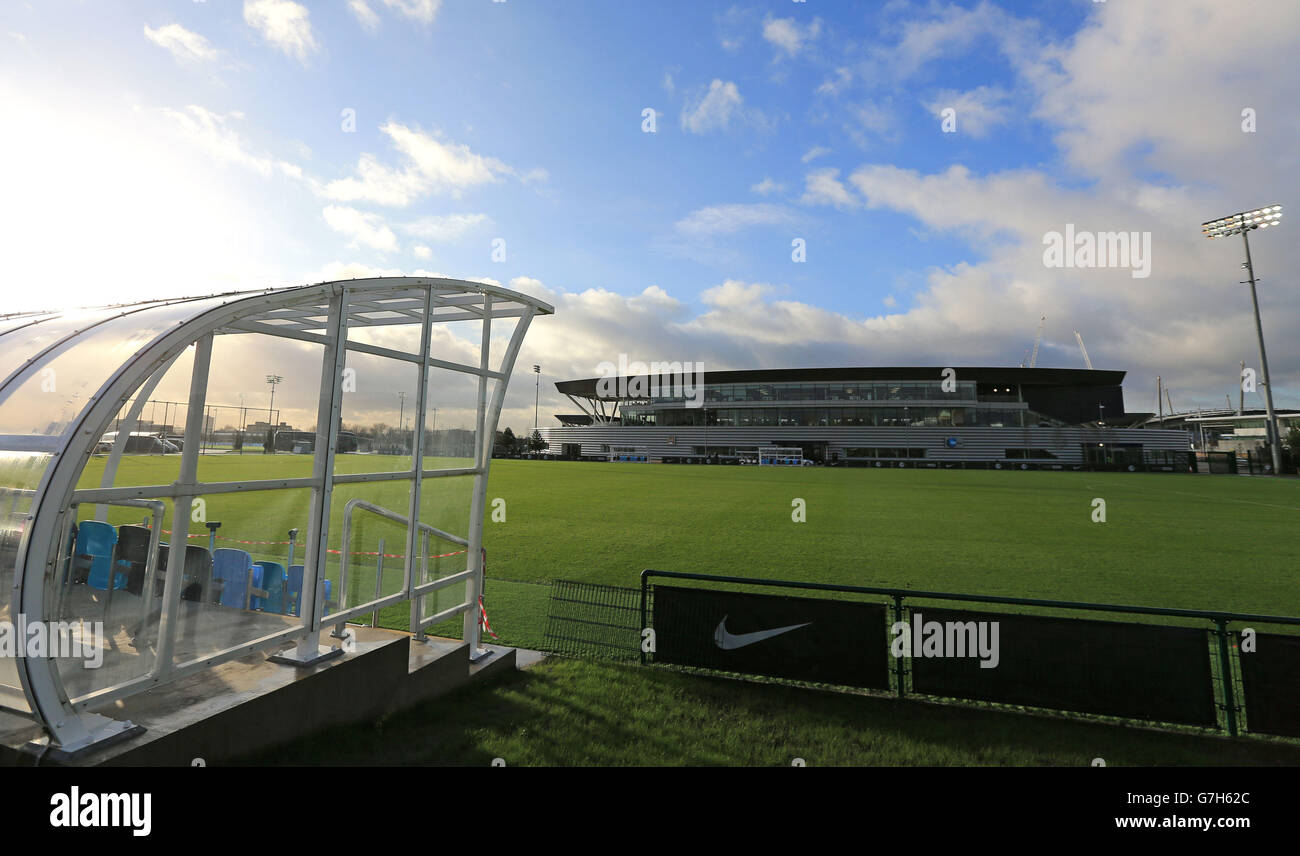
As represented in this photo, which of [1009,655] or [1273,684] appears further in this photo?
[1009,655]

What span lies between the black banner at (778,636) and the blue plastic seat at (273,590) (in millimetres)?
4313

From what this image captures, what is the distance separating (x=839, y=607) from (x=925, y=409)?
3499 inches

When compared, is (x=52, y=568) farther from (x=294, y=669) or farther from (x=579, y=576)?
(x=579, y=576)

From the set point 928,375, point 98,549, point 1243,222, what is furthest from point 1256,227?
point 98,549

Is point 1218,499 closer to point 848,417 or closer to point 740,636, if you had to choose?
point 740,636

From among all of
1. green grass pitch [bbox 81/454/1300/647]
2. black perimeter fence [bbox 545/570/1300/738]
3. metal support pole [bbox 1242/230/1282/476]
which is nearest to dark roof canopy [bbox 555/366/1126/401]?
metal support pole [bbox 1242/230/1282/476]

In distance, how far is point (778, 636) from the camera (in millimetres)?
6672

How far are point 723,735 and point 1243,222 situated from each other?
7778cm

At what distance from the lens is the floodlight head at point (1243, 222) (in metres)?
52.2

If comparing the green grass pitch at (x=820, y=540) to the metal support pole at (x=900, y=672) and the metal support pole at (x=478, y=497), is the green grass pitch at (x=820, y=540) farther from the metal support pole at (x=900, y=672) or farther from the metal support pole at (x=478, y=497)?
the metal support pole at (x=900, y=672)

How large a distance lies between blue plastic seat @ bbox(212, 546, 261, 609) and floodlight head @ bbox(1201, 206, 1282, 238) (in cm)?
7972

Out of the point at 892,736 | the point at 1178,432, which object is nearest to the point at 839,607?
the point at 892,736
